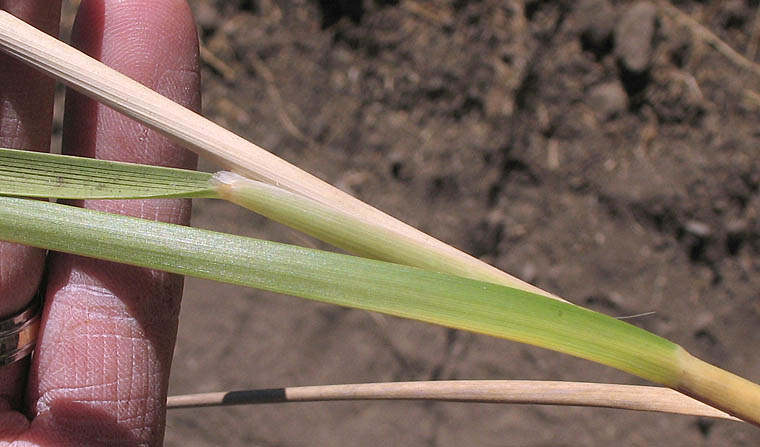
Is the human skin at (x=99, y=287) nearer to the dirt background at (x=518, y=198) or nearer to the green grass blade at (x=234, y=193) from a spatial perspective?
the green grass blade at (x=234, y=193)

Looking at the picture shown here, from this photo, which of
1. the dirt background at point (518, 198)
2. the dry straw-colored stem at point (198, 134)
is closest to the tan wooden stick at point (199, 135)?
the dry straw-colored stem at point (198, 134)

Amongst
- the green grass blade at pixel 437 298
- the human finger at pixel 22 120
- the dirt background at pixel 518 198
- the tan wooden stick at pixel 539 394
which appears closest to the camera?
the green grass blade at pixel 437 298

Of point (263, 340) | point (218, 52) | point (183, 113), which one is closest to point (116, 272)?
point (183, 113)

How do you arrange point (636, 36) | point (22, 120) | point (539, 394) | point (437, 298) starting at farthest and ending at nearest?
point (636, 36), point (22, 120), point (539, 394), point (437, 298)

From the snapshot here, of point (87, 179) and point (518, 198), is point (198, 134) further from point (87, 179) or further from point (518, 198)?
point (518, 198)

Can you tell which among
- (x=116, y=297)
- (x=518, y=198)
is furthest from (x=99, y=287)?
(x=518, y=198)

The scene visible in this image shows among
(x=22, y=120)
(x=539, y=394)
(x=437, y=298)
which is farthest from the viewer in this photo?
(x=22, y=120)

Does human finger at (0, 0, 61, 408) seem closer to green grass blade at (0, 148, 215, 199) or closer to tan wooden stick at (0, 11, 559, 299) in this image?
tan wooden stick at (0, 11, 559, 299)
